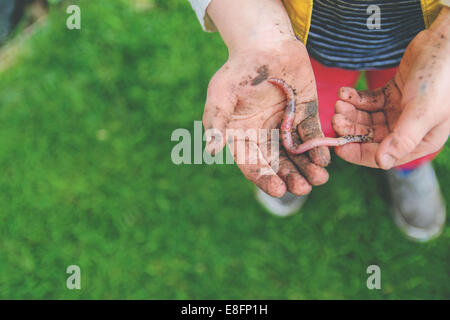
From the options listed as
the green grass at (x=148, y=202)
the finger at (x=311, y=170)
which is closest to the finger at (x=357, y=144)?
the finger at (x=311, y=170)

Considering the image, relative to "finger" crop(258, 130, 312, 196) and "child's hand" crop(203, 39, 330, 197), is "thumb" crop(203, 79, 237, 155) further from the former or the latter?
"finger" crop(258, 130, 312, 196)

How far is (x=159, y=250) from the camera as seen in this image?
3.41 metres

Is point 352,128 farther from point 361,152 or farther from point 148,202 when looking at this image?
point 148,202

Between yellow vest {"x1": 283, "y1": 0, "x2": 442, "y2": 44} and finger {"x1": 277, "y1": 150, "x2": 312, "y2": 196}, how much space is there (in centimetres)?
75

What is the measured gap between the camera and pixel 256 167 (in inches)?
85.0

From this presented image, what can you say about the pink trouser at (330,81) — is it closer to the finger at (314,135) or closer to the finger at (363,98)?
the finger at (363,98)

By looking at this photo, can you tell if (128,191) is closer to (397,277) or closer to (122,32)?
(122,32)

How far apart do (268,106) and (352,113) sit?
54 centimetres

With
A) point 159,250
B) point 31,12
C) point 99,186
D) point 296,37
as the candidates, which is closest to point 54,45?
point 31,12

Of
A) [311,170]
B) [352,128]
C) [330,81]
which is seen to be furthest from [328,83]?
[311,170]

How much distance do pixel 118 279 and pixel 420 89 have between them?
2683 mm

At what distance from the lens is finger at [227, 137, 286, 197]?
213 cm

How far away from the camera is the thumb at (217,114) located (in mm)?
1967

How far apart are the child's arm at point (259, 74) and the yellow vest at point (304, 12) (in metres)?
0.05
